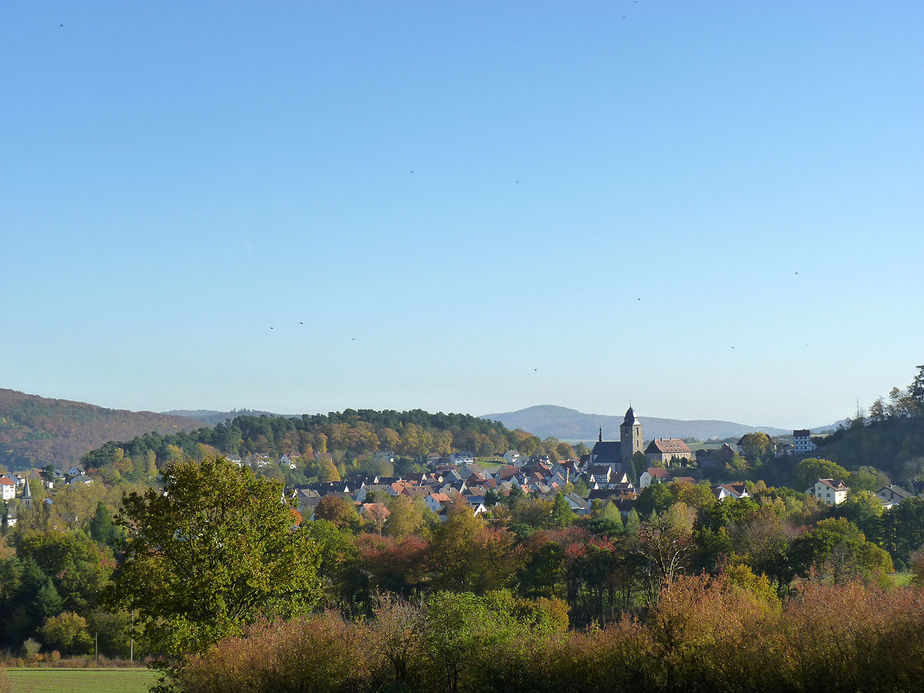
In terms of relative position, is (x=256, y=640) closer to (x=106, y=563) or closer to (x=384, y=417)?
(x=106, y=563)

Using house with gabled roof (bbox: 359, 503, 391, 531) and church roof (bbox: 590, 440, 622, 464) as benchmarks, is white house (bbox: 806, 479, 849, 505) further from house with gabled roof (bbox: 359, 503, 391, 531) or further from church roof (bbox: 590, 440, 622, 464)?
church roof (bbox: 590, 440, 622, 464)

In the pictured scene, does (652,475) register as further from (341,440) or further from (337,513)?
(341,440)

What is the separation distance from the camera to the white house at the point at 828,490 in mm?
74831

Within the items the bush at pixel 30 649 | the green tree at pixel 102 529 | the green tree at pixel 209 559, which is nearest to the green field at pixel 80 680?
the bush at pixel 30 649

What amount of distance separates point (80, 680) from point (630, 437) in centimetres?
10365

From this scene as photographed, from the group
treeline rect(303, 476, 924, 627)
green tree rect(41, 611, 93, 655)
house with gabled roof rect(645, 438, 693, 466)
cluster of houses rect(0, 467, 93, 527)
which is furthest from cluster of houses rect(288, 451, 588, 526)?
green tree rect(41, 611, 93, 655)

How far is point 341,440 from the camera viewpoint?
527 ft

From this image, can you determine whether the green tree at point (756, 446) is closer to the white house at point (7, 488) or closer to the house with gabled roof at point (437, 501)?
the house with gabled roof at point (437, 501)

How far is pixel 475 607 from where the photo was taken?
19.7 m

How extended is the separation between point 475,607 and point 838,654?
7735mm

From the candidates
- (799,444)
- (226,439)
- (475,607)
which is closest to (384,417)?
(226,439)

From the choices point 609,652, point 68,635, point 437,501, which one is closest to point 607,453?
point 437,501

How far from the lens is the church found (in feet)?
421

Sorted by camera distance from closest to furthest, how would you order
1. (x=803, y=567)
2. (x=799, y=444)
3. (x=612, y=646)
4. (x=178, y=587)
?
1. (x=612, y=646)
2. (x=178, y=587)
3. (x=803, y=567)
4. (x=799, y=444)
